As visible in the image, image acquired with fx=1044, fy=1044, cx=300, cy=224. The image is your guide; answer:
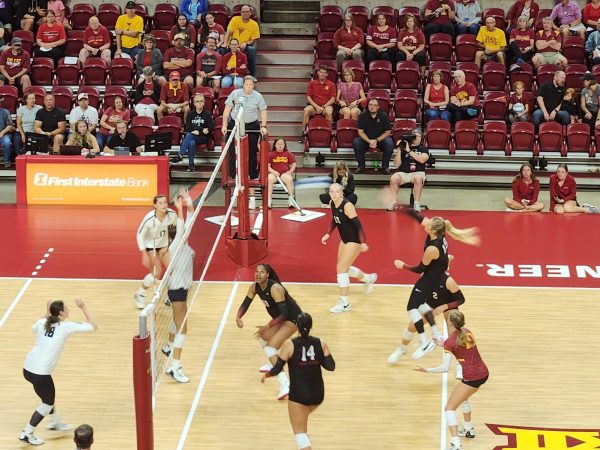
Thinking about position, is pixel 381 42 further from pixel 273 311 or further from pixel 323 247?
pixel 273 311

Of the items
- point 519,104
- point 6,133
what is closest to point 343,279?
point 519,104

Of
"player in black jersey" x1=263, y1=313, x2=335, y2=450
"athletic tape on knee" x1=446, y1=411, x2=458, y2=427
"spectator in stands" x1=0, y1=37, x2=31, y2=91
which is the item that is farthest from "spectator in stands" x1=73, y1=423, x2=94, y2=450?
"spectator in stands" x1=0, y1=37, x2=31, y2=91

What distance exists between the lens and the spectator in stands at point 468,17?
24.6 metres

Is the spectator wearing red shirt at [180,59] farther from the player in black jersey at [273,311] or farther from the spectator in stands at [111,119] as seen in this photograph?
the player in black jersey at [273,311]

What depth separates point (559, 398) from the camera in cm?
1299

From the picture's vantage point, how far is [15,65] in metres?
23.9

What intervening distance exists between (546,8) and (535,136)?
484 cm

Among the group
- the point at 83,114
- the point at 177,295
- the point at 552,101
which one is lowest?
the point at 177,295

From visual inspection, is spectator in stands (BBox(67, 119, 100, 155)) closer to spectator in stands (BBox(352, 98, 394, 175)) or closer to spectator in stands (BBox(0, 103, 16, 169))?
spectator in stands (BBox(0, 103, 16, 169))

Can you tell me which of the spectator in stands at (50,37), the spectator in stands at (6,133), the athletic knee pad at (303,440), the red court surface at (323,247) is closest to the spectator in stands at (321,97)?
the red court surface at (323,247)

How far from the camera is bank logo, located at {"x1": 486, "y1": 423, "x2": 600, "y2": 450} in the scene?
11852 millimetres

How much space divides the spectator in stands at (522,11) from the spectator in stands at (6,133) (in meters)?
11.7

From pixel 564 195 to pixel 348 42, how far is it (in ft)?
22.2

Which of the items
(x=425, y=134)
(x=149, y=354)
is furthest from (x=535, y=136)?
(x=149, y=354)
